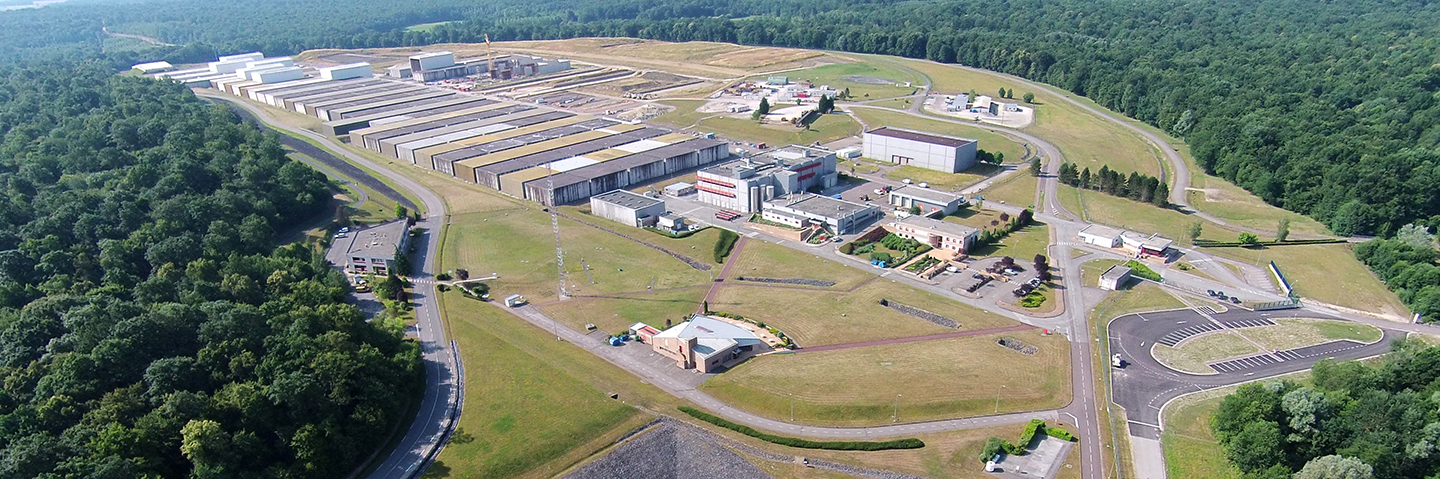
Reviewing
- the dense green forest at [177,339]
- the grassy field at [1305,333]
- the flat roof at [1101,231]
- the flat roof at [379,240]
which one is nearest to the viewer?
the dense green forest at [177,339]

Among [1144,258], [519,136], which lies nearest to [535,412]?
[1144,258]

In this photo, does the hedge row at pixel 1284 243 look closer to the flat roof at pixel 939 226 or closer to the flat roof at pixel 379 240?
the flat roof at pixel 939 226

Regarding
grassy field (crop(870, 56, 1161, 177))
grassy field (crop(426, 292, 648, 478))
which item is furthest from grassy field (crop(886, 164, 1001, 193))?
grassy field (crop(426, 292, 648, 478))

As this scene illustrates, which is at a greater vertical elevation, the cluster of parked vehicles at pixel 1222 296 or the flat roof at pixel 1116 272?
the flat roof at pixel 1116 272

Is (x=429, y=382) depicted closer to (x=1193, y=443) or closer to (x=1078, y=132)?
(x=1193, y=443)

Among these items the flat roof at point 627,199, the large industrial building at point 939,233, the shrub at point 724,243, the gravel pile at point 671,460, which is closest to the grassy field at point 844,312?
the shrub at point 724,243

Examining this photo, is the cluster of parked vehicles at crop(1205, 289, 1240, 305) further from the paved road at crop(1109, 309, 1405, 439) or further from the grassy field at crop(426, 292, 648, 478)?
the grassy field at crop(426, 292, 648, 478)

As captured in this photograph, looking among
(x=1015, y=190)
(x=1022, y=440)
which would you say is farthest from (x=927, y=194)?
(x=1022, y=440)
